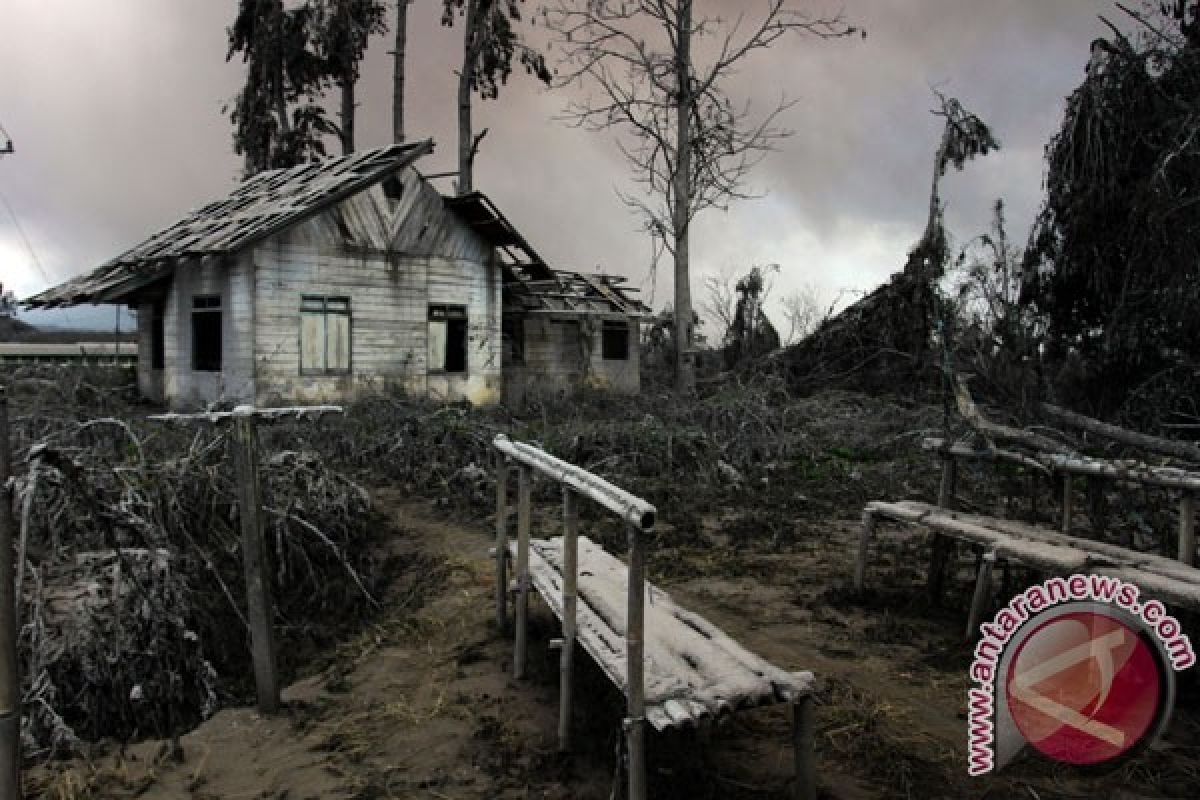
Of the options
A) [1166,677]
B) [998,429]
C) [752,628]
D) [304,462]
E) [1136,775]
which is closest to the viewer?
[1166,677]

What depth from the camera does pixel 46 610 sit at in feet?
16.6

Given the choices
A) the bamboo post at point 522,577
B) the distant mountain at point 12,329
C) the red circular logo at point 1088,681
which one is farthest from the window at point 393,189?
the distant mountain at point 12,329

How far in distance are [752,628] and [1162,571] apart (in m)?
2.28

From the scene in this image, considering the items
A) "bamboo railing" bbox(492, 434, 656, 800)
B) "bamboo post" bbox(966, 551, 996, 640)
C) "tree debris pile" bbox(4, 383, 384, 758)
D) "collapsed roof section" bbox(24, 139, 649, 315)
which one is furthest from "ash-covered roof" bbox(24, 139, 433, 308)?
"bamboo post" bbox(966, 551, 996, 640)

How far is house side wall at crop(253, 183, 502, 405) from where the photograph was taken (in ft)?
47.6

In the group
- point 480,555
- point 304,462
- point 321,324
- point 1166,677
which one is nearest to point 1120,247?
point 1166,677

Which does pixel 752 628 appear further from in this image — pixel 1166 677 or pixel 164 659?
pixel 164 659

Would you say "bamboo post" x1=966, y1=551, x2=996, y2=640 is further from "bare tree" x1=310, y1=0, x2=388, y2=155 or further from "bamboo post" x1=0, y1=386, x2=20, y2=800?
"bare tree" x1=310, y1=0, x2=388, y2=155

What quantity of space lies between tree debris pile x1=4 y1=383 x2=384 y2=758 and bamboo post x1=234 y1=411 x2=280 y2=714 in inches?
13.6

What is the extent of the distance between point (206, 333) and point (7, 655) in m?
15.4

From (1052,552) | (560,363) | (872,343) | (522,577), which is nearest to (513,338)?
(560,363)

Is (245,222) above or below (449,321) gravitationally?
above

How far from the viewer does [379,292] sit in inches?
621
